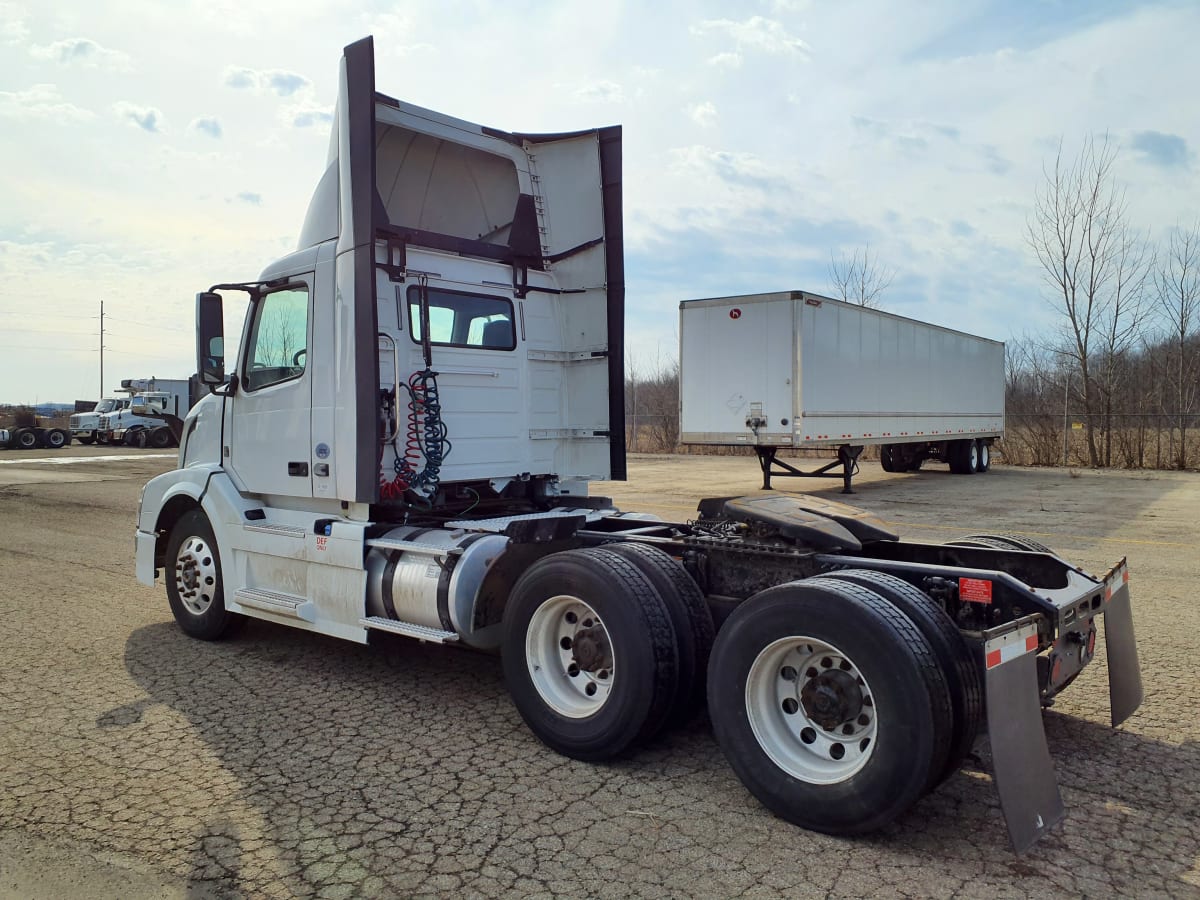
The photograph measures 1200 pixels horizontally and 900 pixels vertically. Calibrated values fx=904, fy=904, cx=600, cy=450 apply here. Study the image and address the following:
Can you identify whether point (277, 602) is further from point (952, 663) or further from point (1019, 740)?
point (1019, 740)

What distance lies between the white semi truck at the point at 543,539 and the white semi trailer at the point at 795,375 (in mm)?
10070

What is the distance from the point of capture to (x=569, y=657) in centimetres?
452

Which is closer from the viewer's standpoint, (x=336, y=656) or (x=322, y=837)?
(x=322, y=837)

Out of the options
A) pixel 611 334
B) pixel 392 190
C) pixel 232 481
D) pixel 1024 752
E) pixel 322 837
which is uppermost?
pixel 392 190

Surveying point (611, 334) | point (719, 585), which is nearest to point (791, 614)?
point (719, 585)

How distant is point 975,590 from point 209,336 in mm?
5171

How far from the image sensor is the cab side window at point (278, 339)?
6.00m

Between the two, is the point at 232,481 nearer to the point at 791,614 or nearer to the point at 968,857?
the point at 791,614

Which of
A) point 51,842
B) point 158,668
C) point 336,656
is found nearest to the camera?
point 51,842

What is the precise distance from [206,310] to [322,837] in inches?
159

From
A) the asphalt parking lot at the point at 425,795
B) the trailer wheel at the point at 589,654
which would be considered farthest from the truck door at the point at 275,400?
the trailer wheel at the point at 589,654

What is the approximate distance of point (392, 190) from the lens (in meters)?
6.35

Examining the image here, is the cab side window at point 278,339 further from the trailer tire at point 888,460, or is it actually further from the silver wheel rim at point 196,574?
the trailer tire at point 888,460

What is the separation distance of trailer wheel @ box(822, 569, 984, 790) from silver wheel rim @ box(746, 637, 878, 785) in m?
0.29
